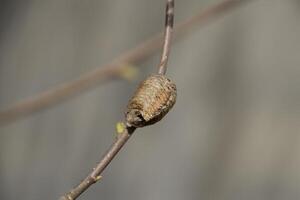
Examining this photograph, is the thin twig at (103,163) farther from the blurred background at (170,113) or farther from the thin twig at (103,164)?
the blurred background at (170,113)

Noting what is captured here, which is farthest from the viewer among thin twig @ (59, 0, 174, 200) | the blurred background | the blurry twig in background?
the blurred background

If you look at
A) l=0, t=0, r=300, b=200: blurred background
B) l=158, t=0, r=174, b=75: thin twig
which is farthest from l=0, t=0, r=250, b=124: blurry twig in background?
l=158, t=0, r=174, b=75: thin twig

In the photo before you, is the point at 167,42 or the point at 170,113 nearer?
the point at 167,42

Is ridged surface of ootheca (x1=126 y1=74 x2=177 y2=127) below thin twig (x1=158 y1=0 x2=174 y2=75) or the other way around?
below

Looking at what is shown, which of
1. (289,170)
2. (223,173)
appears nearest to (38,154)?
(223,173)

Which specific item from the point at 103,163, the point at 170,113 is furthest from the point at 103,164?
the point at 170,113

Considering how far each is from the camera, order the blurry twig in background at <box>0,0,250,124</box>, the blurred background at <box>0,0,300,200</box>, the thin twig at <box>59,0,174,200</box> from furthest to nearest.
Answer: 1. the blurred background at <box>0,0,300,200</box>
2. the blurry twig in background at <box>0,0,250,124</box>
3. the thin twig at <box>59,0,174,200</box>

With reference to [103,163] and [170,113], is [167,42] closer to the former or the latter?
[103,163]

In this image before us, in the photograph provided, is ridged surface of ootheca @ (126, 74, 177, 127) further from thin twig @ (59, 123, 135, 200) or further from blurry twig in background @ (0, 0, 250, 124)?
blurry twig in background @ (0, 0, 250, 124)
